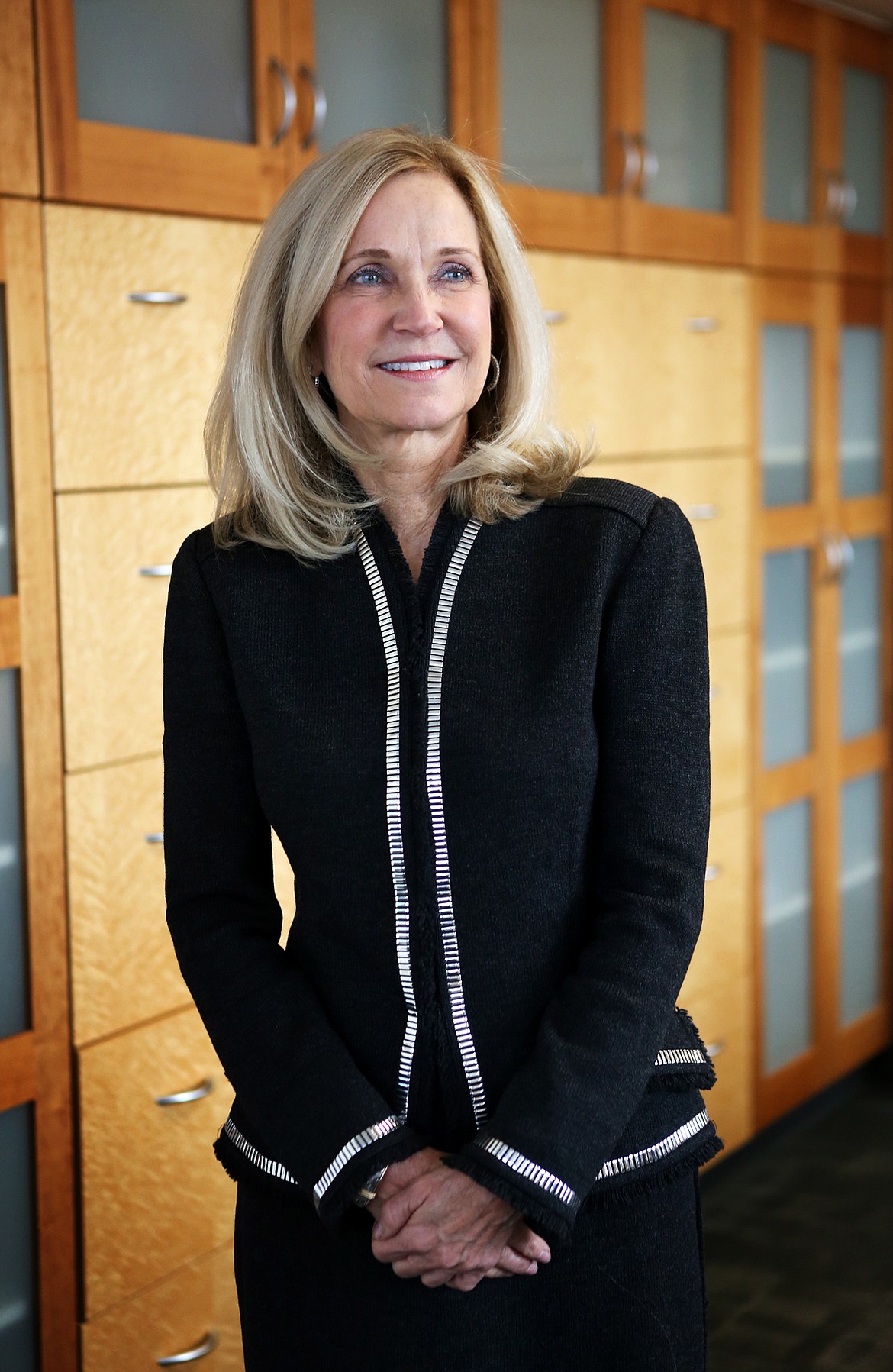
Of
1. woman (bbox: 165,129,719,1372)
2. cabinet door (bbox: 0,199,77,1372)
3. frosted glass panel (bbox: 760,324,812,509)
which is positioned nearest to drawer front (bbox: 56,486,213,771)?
cabinet door (bbox: 0,199,77,1372)

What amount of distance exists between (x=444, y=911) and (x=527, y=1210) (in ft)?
0.81

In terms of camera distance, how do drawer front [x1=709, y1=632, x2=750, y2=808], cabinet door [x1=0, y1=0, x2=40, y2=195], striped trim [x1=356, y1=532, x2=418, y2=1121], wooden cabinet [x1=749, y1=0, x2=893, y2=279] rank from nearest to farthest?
striped trim [x1=356, y1=532, x2=418, y2=1121], cabinet door [x1=0, y1=0, x2=40, y2=195], drawer front [x1=709, y1=632, x2=750, y2=808], wooden cabinet [x1=749, y1=0, x2=893, y2=279]

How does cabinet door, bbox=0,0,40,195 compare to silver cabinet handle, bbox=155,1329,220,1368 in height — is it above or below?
above

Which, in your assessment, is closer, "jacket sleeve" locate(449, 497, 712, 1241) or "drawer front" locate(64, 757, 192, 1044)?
"jacket sleeve" locate(449, 497, 712, 1241)

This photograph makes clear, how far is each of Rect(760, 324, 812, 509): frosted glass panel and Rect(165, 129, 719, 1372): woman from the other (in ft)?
6.67

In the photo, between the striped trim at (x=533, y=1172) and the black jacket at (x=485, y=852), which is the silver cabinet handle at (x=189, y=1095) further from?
the striped trim at (x=533, y=1172)

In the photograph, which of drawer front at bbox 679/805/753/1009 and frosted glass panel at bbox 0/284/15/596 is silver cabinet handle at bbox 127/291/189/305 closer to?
frosted glass panel at bbox 0/284/15/596

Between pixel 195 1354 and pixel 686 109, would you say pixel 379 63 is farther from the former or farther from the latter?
pixel 195 1354

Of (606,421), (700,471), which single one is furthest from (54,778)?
(700,471)

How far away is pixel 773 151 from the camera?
3256 millimetres

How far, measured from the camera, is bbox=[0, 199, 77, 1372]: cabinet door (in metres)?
1.84

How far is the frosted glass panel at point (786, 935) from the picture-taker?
3424mm

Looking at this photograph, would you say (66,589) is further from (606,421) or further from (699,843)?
(606,421)

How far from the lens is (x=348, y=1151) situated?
1.21 m
